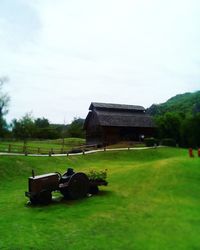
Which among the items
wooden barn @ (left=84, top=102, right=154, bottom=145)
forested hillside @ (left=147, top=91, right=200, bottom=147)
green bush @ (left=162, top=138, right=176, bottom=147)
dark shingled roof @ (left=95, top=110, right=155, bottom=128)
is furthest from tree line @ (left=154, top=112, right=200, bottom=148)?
dark shingled roof @ (left=95, top=110, right=155, bottom=128)

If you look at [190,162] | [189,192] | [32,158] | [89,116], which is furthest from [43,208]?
[89,116]

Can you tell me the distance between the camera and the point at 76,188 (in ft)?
60.5

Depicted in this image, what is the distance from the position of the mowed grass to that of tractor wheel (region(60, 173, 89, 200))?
45 centimetres

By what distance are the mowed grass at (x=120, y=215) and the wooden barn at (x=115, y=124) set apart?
31.5 metres

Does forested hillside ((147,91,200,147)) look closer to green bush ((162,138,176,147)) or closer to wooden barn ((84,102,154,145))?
green bush ((162,138,176,147))

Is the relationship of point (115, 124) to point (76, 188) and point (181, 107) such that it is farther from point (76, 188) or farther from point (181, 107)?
point (181, 107)

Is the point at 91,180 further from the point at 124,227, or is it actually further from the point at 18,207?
the point at 124,227

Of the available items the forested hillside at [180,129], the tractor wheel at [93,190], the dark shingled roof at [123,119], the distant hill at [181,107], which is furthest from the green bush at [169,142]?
the tractor wheel at [93,190]

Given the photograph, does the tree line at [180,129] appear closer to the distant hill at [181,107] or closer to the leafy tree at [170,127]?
the leafy tree at [170,127]

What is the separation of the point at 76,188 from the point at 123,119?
41435 millimetres

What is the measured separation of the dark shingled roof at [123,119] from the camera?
189 feet

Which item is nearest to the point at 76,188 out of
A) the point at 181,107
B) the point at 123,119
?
the point at 123,119

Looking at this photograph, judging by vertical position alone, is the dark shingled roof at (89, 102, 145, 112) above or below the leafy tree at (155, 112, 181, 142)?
above

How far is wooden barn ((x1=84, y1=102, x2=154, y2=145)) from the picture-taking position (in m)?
57.9
